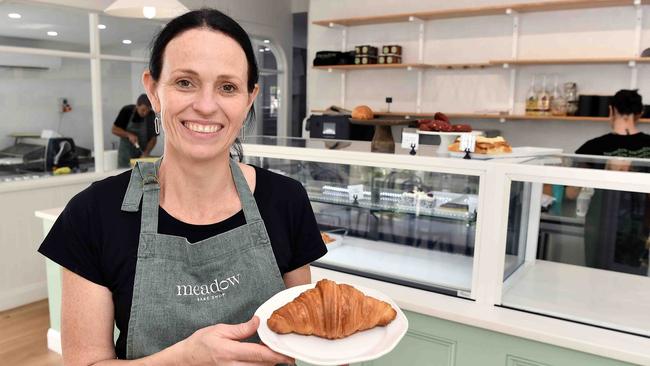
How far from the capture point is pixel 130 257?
3.54ft

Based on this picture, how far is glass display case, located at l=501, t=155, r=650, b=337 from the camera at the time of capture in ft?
5.22

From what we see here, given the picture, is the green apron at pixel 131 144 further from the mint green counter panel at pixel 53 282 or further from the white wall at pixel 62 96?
the mint green counter panel at pixel 53 282

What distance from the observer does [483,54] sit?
4.73 m

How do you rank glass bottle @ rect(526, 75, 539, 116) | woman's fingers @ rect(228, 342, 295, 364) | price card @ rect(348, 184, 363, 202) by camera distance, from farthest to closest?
glass bottle @ rect(526, 75, 539, 116) < price card @ rect(348, 184, 363, 202) < woman's fingers @ rect(228, 342, 295, 364)

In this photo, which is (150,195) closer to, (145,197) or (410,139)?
(145,197)

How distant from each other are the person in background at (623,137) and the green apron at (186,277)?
233 cm

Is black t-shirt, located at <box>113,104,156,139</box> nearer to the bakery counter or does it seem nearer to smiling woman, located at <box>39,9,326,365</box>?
the bakery counter

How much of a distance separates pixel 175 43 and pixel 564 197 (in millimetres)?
1792

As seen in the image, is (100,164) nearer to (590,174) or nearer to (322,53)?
(322,53)

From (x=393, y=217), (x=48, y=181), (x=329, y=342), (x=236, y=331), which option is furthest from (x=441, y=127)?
(x=48, y=181)

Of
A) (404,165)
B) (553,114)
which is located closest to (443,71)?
(553,114)

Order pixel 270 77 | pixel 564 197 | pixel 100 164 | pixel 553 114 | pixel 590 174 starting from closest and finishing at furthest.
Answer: pixel 590 174, pixel 564 197, pixel 553 114, pixel 100 164, pixel 270 77

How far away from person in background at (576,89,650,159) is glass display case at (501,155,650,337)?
29.3 inches

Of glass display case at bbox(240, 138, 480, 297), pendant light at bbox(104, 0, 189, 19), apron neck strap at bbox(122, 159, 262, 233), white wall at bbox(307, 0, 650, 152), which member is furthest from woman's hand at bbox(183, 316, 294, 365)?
white wall at bbox(307, 0, 650, 152)
